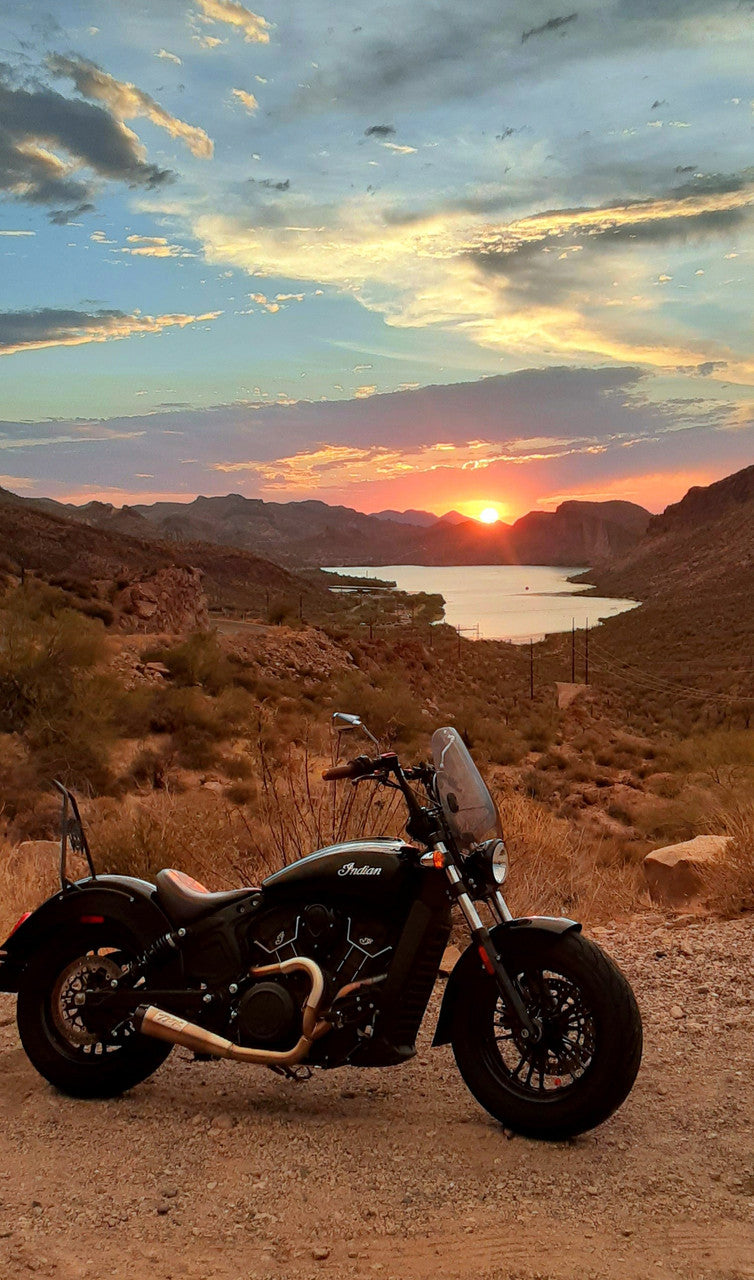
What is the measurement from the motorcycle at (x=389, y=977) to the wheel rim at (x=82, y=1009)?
21 millimetres

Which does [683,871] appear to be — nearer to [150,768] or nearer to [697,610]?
[150,768]

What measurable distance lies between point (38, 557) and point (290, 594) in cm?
5784

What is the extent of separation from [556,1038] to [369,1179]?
3.06 feet

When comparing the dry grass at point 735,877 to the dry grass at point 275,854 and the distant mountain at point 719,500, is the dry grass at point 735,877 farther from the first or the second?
the distant mountain at point 719,500

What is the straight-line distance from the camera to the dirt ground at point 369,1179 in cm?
344

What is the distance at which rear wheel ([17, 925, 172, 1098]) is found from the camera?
15.5ft

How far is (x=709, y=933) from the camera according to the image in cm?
718

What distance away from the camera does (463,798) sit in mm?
4266

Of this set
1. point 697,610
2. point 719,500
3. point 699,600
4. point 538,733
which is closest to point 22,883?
point 538,733

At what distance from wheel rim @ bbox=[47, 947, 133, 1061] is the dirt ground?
0.24 metres

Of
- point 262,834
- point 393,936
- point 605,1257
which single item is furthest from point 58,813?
point 605,1257

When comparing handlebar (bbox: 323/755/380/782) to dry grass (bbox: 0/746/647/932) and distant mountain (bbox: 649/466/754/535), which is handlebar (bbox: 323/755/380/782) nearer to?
dry grass (bbox: 0/746/647/932)

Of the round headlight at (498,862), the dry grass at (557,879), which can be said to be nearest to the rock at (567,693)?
the dry grass at (557,879)

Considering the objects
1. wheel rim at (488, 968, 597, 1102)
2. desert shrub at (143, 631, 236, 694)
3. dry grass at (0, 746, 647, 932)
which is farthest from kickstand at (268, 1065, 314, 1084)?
desert shrub at (143, 631, 236, 694)
